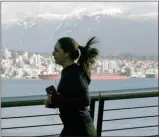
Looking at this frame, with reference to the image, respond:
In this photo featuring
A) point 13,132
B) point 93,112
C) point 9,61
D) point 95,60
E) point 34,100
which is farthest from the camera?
point 9,61

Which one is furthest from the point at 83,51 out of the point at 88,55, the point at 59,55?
the point at 59,55

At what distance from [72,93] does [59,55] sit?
30 centimetres

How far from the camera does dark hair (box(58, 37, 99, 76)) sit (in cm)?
332

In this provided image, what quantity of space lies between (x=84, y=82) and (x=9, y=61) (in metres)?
3.16

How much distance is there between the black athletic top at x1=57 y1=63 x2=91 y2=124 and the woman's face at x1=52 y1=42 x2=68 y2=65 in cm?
7

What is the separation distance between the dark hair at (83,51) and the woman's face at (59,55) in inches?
1.0

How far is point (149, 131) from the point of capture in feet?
20.7

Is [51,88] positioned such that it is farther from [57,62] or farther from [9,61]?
[9,61]

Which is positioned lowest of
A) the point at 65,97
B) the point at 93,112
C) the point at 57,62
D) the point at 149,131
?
the point at 149,131

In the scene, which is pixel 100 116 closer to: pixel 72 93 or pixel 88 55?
pixel 88 55

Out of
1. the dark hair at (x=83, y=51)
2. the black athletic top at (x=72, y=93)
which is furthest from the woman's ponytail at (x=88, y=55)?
the black athletic top at (x=72, y=93)

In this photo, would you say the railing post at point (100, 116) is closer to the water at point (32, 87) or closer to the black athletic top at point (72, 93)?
the water at point (32, 87)

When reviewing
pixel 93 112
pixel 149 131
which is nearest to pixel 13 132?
pixel 93 112

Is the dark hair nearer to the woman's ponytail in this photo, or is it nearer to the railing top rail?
the woman's ponytail
